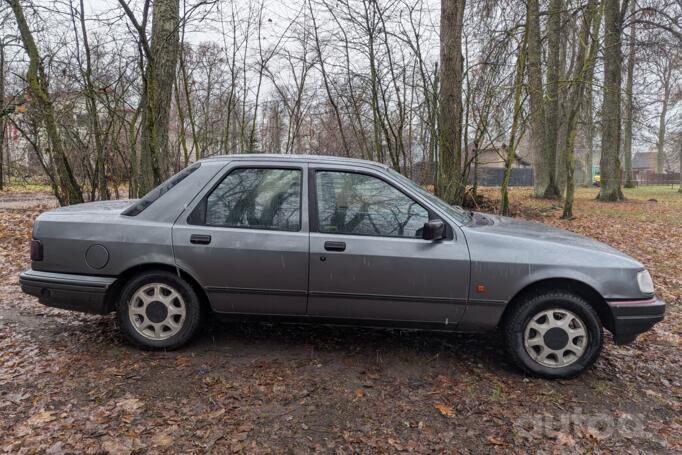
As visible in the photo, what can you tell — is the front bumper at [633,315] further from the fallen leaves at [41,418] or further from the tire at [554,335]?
the fallen leaves at [41,418]

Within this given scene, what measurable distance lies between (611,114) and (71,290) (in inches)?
731

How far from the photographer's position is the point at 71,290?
12.1 feet

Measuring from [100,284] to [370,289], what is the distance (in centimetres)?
219

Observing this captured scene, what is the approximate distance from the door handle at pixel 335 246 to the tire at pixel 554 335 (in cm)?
143

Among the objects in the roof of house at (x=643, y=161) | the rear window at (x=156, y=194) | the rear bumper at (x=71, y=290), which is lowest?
the rear bumper at (x=71, y=290)

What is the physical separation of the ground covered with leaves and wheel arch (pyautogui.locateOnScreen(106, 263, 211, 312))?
428 mm

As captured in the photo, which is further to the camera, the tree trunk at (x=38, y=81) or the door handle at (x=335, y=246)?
the tree trunk at (x=38, y=81)

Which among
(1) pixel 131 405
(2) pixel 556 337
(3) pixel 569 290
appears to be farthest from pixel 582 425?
(1) pixel 131 405

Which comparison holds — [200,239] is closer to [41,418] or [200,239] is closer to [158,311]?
[158,311]

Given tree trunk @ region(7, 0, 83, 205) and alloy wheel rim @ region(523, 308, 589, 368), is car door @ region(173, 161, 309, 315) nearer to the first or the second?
alloy wheel rim @ region(523, 308, 589, 368)

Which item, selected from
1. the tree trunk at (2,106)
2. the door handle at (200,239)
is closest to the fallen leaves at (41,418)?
the door handle at (200,239)

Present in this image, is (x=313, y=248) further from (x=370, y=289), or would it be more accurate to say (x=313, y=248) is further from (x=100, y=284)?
(x=100, y=284)

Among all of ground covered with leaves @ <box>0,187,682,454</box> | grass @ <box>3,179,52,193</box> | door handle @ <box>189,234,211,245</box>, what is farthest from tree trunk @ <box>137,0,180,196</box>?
grass @ <box>3,179,52,193</box>

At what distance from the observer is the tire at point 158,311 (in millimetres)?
3680
